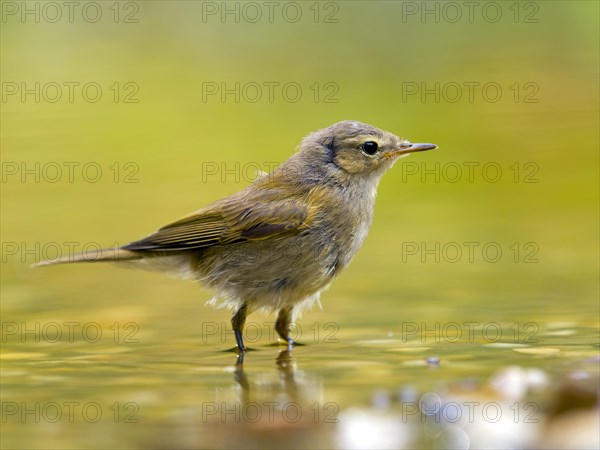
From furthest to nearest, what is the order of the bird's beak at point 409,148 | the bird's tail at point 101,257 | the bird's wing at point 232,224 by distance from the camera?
1. the bird's tail at point 101,257
2. the bird's beak at point 409,148
3. the bird's wing at point 232,224

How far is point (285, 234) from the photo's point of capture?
7.12m

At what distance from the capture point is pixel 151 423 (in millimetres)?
4809

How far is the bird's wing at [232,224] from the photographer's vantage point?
7.16m

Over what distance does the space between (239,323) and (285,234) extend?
2.12 feet

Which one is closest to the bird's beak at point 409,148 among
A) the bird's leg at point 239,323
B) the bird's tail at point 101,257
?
the bird's leg at point 239,323

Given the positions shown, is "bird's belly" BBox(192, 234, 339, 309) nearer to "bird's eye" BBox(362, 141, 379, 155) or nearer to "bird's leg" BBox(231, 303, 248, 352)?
"bird's leg" BBox(231, 303, 248, 352)

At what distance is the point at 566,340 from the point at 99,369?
2.61 m

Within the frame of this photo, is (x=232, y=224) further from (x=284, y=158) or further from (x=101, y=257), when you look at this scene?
(x=284, y=158)

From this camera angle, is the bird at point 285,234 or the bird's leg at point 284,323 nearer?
the bird at point 285,234

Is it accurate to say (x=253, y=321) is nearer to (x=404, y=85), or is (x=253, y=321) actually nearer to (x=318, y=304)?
(x=318, y=304)

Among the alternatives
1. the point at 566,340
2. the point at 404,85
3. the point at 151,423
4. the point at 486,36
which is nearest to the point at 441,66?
the point at 404,85

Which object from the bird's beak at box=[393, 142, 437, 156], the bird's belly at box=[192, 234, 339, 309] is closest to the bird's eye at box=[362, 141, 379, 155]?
the bird's beak at box=[393, 142, 437, 156]

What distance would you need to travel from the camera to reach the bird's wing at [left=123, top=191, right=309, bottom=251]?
716 centimetres

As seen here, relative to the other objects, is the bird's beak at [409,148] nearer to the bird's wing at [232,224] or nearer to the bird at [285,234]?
the bird at [285,234]
